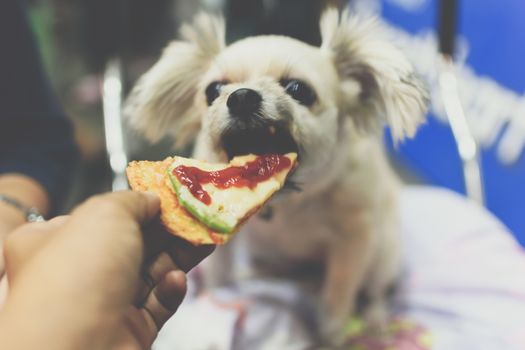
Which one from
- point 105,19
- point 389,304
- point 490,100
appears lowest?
point 389,304

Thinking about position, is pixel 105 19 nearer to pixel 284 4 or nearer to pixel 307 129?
pixel 284 4

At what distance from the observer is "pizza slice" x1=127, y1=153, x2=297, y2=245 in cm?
48

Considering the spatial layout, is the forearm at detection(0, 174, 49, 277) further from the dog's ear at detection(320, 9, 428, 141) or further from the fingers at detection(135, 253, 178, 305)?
the dog's ear at detection(320, 9, 428, 141)

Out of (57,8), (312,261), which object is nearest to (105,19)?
(57,8)

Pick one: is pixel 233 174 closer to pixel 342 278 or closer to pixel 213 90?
pixel 213 90

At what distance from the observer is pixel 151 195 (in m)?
0.49

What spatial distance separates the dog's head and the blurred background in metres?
0.08

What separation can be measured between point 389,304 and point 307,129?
54 centimetres

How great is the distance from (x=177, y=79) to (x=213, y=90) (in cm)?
9

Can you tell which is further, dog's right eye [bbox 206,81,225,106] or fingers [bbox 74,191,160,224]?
dog's right eye [bbox 206,81,225,106]

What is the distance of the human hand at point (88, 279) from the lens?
0.36 m

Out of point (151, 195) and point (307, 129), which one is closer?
point (151, 195)

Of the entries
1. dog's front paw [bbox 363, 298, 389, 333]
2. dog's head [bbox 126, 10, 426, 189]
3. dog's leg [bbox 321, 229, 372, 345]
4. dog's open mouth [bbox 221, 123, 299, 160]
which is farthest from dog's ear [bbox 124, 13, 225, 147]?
dog's front paw [bbox 363, 298, 389, 333]

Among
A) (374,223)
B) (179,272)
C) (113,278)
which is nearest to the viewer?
(113,278)
